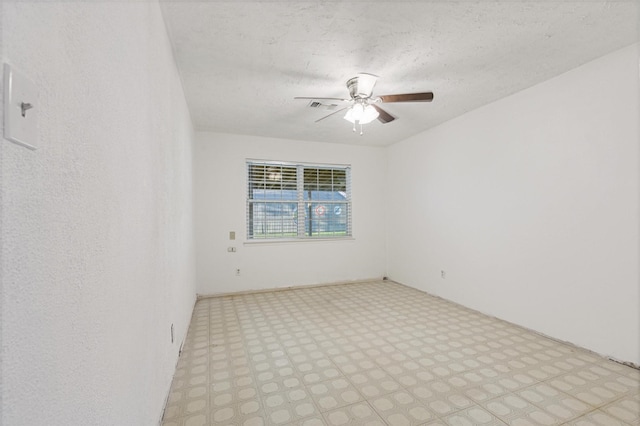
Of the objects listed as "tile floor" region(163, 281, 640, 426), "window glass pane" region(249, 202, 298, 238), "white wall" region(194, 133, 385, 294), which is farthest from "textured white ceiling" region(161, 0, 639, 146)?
"tile floor" region(163, 281, 640, 426)

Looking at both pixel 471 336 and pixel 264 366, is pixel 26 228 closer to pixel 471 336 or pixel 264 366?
pixel 264 366

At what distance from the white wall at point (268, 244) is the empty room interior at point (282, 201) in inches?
1.7

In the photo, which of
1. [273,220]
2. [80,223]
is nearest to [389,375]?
[80,223]

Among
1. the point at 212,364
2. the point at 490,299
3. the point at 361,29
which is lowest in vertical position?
the point at 212,364

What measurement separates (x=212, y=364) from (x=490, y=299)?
9.70 feet

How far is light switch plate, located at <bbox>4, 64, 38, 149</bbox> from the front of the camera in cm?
44

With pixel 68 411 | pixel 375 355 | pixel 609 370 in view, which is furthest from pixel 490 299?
pixel 68 411

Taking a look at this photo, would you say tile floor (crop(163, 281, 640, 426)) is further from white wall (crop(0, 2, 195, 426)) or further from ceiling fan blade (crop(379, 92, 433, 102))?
ceiling fan blade (crop(379, 92, 433, 102))

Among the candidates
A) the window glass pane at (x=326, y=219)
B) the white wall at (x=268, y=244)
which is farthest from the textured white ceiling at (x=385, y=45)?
the window glass pane at (x=326, y=219)

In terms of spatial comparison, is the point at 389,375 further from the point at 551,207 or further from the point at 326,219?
the point at 326,219

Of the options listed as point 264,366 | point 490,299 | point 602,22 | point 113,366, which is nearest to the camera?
point 113,366

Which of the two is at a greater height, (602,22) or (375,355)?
(602,22)

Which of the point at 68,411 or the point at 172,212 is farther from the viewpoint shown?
the point at 172,212

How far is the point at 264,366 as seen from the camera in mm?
2242
